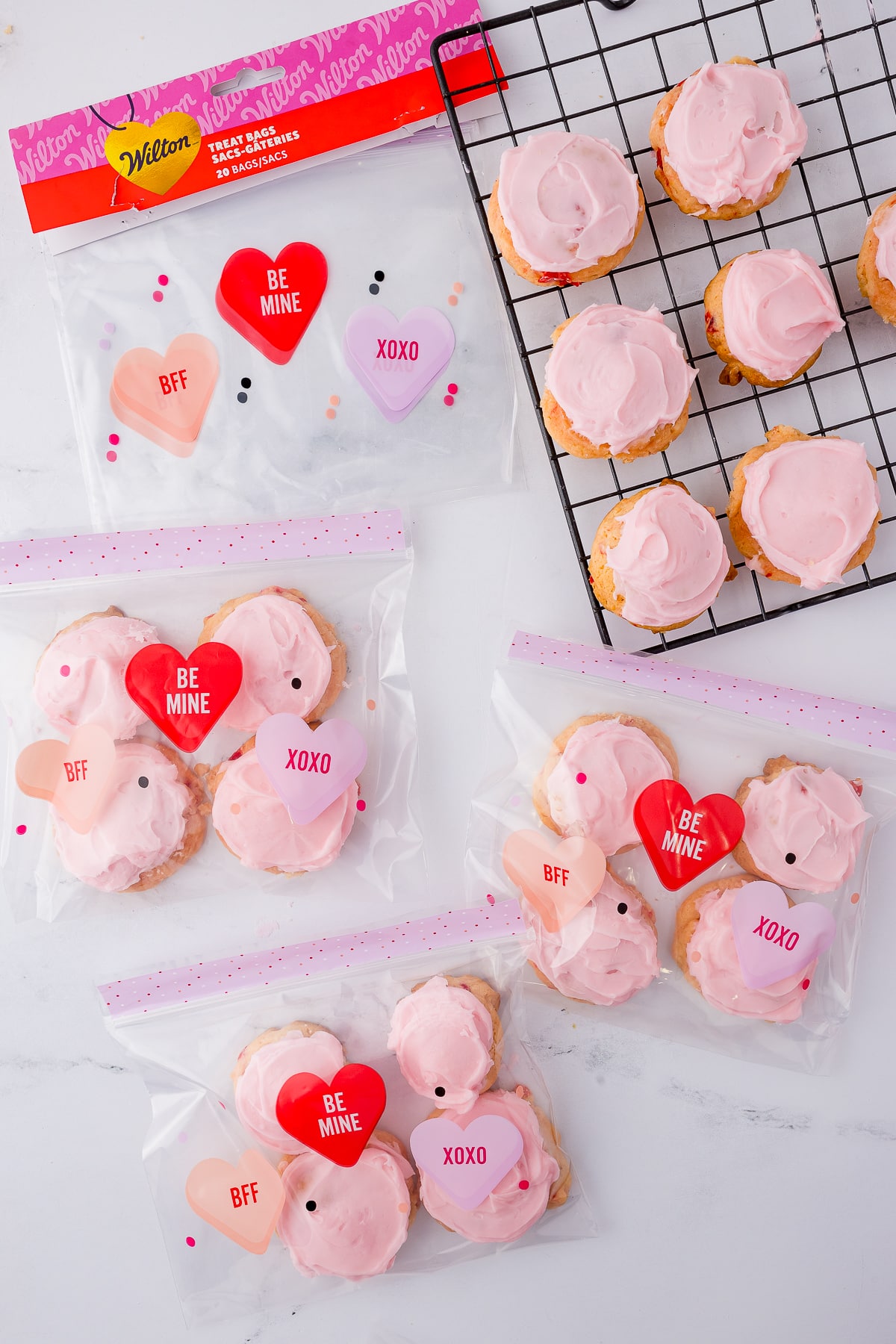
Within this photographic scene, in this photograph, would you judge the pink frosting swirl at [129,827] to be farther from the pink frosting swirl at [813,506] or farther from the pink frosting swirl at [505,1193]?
the pink frosting swirl at [813,506]

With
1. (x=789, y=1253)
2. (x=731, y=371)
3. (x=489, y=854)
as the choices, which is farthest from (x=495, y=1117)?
(x=731, y=371)

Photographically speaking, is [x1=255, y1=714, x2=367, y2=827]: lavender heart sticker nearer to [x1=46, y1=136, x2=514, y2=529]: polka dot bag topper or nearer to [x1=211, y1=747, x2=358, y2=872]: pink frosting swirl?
[x1=211, y1=747, x2=358, y2=872]: pink frosting swirl

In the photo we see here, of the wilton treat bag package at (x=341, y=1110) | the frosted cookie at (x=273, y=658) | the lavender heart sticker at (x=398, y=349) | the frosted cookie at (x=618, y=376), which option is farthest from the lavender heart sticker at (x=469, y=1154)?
the lavender heart sticker at (x=398, y=349)

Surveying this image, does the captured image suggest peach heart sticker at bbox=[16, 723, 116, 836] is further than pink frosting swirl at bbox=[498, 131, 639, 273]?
Yes

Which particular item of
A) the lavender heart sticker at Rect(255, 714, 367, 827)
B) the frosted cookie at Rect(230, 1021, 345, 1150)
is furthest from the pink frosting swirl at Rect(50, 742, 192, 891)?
the frosted cookie at Rect(230, 1021, 345, 1150)

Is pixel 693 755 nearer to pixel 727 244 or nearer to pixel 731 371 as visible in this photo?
pixel 731 371

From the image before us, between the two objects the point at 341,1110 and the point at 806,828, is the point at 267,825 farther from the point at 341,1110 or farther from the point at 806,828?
the point at 806,828

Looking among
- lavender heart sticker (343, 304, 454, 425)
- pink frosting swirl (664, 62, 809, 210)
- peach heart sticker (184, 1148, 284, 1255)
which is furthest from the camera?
lavender heart sticker (343, 304, 454, 425)
